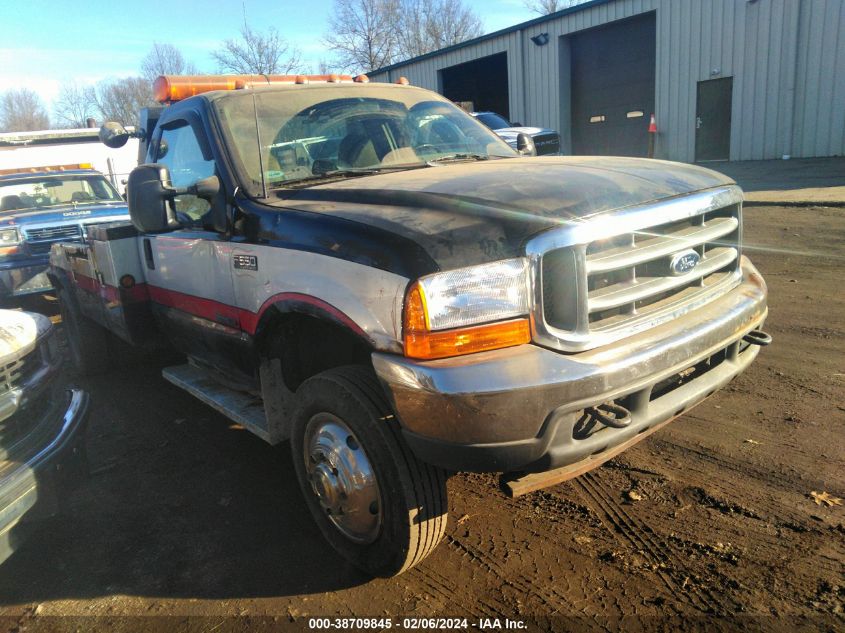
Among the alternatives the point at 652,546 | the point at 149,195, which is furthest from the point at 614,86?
the point at 652,546

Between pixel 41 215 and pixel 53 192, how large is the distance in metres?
1.17

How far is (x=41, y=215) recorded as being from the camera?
344 inches

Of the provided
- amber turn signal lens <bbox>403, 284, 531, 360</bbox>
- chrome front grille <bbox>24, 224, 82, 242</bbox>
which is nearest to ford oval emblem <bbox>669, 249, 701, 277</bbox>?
amber turn signal lens <bbox>403, 284, 531, 360</bbox>

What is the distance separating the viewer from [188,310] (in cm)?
381

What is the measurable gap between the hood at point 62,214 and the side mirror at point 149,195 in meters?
6.00

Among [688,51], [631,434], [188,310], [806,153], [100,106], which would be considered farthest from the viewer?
[100,106]

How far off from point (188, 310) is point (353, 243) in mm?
1831

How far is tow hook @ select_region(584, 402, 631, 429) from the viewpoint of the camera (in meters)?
2.21

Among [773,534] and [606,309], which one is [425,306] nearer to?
[606,309]

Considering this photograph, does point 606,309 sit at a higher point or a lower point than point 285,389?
higher

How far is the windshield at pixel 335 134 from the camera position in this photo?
11.0 feet

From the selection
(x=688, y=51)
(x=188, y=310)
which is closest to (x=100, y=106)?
(x=688, y=51)

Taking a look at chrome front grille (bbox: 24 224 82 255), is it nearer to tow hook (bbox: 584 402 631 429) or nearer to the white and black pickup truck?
the white and black pickup truck

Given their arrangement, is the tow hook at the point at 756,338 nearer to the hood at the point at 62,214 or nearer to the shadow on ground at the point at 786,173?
the hood at the point at 62,214
